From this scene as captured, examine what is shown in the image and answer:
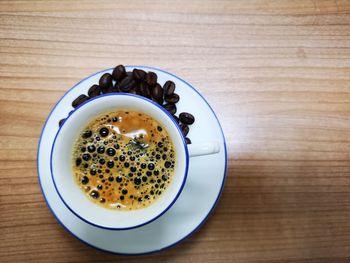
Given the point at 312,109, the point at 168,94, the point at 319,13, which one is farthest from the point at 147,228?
the point at 319,13

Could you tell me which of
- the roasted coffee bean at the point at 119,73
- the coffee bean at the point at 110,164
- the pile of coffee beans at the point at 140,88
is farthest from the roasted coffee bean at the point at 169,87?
the coffee bean at the point at 110,164

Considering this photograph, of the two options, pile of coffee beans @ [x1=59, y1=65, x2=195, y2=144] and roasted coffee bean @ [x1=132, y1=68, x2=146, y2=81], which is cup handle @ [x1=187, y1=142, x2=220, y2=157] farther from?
roasted coffee bean @ [x1=132, y1=68, x2=146, y2=81]

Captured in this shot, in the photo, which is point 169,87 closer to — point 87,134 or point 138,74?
point 138,74

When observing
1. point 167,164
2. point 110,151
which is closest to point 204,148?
point 167,164

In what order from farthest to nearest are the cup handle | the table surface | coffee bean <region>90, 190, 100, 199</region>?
1. the table surface
2. coffee bean <region>90, 190, 100, 199</region>
3. the cup handle

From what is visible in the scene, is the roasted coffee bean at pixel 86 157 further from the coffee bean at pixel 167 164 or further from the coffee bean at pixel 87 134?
the coffee bean at pixel 167 164

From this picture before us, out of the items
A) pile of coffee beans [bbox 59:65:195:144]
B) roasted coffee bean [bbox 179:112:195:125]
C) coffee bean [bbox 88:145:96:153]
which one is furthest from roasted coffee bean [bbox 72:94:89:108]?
roasted coffee bean [bbox 179:112:195:125]

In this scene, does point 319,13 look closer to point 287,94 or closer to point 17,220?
point 287,94
